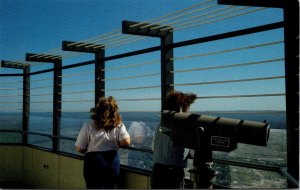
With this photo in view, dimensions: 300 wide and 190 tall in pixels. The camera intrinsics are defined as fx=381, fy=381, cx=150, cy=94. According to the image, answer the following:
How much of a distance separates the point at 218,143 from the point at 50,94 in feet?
13.8

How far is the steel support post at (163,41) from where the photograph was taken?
367 centimetres

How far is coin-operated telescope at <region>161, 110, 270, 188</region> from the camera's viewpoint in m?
2.03

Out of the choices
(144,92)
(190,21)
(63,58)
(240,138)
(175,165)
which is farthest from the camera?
(63,58)

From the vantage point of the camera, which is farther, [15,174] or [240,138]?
[15,174]

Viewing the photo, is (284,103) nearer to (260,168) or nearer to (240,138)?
(260,168)

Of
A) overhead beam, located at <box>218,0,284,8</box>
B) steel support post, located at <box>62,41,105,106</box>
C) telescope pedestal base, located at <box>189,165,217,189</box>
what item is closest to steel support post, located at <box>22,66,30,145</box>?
steel support post, located at <box>62,41,105,106</box>

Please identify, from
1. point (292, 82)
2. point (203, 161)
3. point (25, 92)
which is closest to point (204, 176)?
point (203, 161)

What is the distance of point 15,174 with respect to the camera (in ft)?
20.9

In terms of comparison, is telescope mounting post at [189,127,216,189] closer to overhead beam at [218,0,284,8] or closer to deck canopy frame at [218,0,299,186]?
deck canopy frame at [218,0,299,186]

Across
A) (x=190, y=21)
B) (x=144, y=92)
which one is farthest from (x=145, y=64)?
(x=190, y=21)

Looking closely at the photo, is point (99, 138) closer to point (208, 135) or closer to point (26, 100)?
point (208, 135)

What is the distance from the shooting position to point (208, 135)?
2127 millimetres

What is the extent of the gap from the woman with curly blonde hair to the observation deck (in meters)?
0.13

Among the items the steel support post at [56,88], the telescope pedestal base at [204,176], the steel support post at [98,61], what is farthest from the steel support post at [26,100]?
the telescope pedestal base at [204,176]
